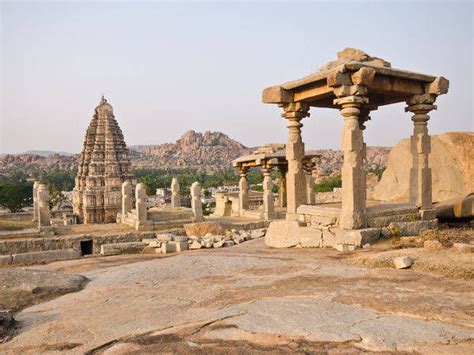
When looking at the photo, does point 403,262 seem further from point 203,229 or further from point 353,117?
point 203,229

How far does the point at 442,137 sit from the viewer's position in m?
12.9

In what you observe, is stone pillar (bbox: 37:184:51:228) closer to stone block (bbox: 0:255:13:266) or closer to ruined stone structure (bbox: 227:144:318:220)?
stone block (bbox: 0:255:13:266)

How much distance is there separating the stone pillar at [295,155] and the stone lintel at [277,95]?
0.55 feet

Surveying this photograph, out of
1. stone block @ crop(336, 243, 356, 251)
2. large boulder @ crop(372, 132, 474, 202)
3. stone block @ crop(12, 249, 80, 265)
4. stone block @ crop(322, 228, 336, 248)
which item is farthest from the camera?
large boulder @ crop(372, 132, 474, 202)

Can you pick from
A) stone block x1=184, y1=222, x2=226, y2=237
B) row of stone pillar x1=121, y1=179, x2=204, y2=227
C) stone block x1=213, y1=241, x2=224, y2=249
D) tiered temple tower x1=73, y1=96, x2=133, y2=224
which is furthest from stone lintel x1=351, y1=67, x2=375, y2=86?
tiered temple tower x1=73, y1=96, x2=133, y2=224

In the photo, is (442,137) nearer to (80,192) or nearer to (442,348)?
(442,348)

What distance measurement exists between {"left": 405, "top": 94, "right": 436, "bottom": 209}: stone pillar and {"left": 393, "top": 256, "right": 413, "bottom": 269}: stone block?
379 cm

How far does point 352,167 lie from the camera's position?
24.9 ft

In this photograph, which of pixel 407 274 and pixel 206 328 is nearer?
pixel 206 328

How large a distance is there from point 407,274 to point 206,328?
2.95 metres

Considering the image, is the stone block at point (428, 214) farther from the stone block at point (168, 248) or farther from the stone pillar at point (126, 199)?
the stone pillar at point (126, 199)

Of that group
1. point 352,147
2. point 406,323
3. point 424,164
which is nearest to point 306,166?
point 424,164

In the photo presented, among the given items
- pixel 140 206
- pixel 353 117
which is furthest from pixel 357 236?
pixel 140 206

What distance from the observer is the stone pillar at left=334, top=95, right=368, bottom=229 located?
7.55 m
